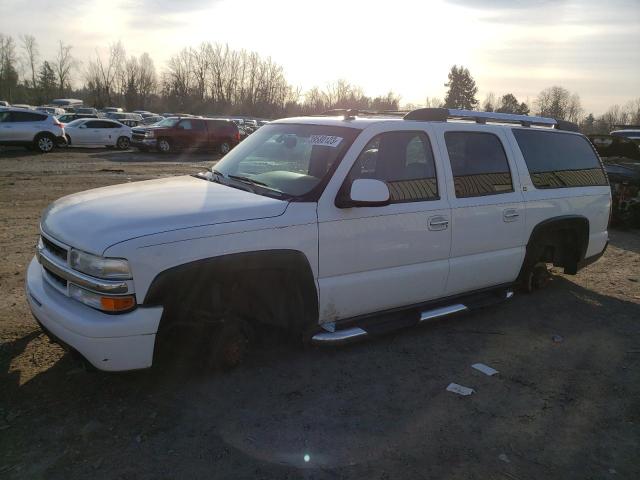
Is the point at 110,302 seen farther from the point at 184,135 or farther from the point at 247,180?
the point at 184,135

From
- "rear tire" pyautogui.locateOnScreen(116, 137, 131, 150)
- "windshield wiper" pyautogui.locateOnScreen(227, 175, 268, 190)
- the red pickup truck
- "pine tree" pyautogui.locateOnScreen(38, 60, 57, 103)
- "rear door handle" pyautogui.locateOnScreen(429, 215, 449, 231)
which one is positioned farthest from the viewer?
"pine tree" pyautogui.locateOnScreen(38, 60, 57, 103)

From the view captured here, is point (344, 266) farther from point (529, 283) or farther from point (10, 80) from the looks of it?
point (10, 80)

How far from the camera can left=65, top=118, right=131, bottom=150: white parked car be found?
24.9m

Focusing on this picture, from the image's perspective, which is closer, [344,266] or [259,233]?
[259,233]

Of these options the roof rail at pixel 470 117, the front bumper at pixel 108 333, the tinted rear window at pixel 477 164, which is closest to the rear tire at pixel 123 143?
the roof rail at pixel 470 117

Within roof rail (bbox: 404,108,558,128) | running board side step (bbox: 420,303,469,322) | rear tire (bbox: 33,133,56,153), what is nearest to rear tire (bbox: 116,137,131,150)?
rear tire (bbox: 33,133,56,153)

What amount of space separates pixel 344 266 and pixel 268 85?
9401cm

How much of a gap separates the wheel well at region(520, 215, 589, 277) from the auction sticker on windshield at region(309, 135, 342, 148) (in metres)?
2.42

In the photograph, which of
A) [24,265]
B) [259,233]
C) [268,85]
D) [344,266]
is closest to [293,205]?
[259,233]

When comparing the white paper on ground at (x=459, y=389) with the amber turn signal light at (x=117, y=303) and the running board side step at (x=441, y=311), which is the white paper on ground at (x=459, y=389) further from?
the amber turn signal light at (x=117, y=303)

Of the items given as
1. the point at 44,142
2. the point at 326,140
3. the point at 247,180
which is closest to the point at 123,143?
the point at 44,142

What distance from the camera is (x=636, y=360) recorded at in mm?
4371

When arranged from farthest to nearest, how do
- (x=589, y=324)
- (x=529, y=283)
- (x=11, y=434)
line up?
(x=529, y=283), (x=589, y=324), (x=11, y=434)

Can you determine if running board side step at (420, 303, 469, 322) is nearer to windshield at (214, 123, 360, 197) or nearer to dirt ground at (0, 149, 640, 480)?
dirt ground at (0, 149, 640, 480)
